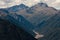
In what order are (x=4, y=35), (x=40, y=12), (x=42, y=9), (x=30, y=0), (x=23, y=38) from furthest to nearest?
(x=30, y=0) → (x=40, y=12) → (x=42, y=9) → (x=23, y=38) → (x=4, y=35)

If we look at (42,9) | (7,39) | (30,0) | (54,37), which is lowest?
(7,39)

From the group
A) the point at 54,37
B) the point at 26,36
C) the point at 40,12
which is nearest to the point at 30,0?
the point at 40,12

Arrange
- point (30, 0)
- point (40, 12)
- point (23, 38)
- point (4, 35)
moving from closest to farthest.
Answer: point (4, 35) < point (23, 38) < point (40, 12) < point (30, 0)

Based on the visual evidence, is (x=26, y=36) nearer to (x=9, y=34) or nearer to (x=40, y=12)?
(x=9, y=34)

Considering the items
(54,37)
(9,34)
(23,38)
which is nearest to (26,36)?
(23,38)

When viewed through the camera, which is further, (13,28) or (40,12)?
(40,12)

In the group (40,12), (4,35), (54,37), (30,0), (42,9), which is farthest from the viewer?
(30,0)

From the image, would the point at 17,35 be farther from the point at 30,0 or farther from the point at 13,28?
the point at 30,0

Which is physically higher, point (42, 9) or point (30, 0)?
point (30, 0)

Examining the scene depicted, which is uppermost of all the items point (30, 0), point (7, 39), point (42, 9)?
point (30, 0)
